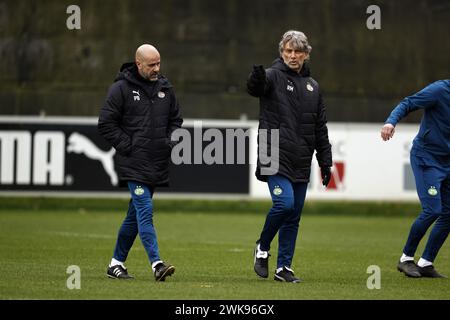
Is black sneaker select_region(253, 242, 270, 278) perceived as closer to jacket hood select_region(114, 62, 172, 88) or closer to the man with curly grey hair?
the man with curly grey hair

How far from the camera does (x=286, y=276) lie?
10289 mm

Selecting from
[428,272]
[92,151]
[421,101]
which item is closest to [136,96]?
[421,101]

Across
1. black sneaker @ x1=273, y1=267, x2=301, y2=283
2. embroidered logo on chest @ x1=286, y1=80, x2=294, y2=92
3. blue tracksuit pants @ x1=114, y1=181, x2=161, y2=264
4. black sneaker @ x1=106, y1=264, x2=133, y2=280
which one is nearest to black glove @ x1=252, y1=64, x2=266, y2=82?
embroidered logo on chest @ x1=286, y1=80, x2=294, y2=92

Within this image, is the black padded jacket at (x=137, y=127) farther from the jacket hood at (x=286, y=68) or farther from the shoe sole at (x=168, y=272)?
the jacket hood at (x=286, y=68)

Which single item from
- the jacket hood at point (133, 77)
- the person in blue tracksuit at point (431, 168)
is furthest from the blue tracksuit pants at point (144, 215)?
the person in blue tracksuit at point (431, 168)

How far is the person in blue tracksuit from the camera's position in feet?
36.4

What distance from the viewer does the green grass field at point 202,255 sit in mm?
9335

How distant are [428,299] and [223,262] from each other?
3729 millimetres

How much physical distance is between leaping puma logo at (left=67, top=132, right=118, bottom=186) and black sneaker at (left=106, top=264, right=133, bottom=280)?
37.1 feet

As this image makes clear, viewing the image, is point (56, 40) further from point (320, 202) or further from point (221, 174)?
point (320, 202)

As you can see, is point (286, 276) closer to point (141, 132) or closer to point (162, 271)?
point (162, 271)

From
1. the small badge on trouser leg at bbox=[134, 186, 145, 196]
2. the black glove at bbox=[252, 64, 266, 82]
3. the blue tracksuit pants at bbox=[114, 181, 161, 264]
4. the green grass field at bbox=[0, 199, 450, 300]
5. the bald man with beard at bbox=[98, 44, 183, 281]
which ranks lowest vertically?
the green grass field at bbox=[0, 199, 450, 300]

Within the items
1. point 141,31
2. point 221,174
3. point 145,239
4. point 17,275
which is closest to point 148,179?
point 145,239

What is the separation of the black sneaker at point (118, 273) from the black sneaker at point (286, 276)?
137 centimetres
